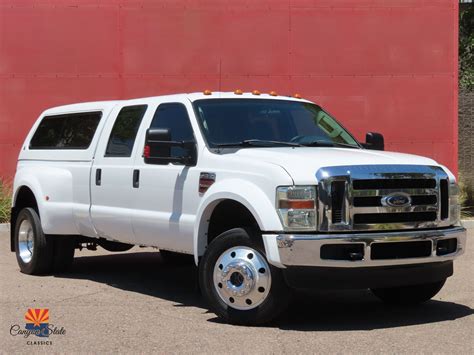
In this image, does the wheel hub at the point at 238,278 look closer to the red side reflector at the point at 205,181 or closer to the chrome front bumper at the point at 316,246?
the chrome front bumper at the point at 316,246

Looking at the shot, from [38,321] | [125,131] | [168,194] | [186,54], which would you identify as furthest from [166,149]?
[186,54]

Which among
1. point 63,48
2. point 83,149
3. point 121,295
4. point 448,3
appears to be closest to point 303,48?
point 448,3

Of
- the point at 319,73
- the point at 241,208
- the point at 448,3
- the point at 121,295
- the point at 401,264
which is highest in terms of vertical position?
the point at 448,3

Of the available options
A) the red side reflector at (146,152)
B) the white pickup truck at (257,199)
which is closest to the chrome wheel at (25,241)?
the white pickup truck at (257,199)

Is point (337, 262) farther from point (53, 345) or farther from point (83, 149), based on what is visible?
point (83, 149)

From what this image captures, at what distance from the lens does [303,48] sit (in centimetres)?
1647

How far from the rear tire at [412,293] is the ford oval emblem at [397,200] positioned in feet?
4.28

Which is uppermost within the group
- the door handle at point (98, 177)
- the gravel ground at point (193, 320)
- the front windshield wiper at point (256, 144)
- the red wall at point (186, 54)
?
the red wall at point (186, 54)

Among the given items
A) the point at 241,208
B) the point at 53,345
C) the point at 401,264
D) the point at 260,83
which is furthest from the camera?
the point at 260,83

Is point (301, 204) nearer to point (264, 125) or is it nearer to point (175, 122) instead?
point (264, 125)

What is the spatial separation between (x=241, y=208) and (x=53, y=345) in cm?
202

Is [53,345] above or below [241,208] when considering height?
below

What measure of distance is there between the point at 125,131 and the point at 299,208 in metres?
2.92

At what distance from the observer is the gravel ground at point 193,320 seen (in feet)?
20.1
